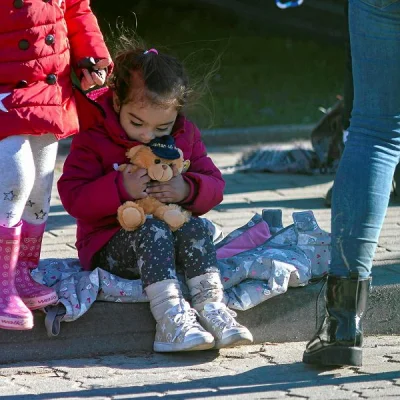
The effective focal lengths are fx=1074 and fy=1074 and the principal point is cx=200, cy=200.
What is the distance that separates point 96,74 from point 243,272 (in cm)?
89

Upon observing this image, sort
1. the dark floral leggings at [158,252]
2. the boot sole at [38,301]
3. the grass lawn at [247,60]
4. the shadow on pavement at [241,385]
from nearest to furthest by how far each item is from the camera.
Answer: the shadow on pavement at [241,385] → the boot sole at [38,301] → the dark floral leggings at [158,252] → the grass lawn at [247,60]

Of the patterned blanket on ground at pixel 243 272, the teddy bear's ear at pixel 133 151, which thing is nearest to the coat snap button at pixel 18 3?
the teddy bear's ear at pixel 133 151

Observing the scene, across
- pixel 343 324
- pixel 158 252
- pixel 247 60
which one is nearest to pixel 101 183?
pixel 158 252

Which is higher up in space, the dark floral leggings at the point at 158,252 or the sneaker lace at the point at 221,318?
the dark floral leggings at the point at 158,252

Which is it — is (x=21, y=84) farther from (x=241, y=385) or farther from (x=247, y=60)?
(x=247, y=60)

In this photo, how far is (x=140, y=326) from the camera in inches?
148

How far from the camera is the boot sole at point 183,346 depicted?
11.7ft

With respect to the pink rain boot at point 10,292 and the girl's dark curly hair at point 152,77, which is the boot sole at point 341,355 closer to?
the pink rain boot at point 10,292

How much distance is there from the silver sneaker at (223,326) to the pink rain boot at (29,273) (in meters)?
0.52

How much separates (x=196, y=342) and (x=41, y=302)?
54cm

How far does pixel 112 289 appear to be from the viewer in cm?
376

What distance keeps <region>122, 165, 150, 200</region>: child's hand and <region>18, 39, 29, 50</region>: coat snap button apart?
0.61 m

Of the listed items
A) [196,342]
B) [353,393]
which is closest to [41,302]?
[196,342]

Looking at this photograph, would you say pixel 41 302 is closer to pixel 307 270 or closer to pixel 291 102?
pixel 307 270
